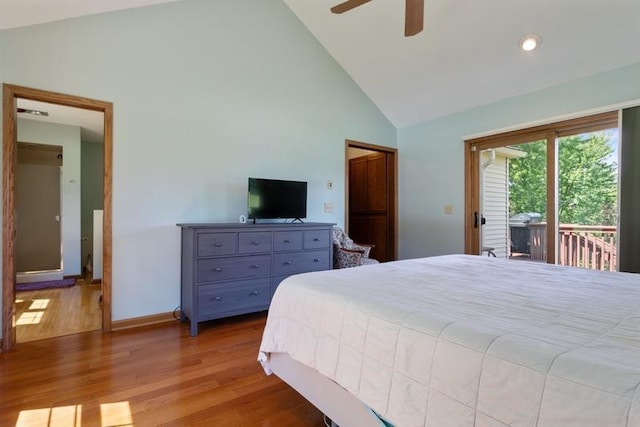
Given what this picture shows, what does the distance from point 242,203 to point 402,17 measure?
254 cm

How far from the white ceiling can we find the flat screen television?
1830 mm

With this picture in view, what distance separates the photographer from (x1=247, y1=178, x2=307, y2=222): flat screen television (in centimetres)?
337

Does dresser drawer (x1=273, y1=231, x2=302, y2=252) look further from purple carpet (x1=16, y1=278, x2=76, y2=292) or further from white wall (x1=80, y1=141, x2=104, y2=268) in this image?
white wall (x1=80, y1=141, x2=104, y2=268)

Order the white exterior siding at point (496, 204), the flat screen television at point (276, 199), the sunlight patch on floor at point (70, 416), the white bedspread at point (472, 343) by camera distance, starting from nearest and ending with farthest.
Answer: the white bedspread at point (472, 343), the sunlight patch on floor at point (70, 416), the flat screen television at point (276, 199), the white exterior siding at point (496, 204)

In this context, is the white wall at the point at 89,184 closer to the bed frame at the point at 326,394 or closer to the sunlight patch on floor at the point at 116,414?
the sunlight patch on floor at the point at 116,414

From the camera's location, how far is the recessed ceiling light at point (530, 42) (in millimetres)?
2967

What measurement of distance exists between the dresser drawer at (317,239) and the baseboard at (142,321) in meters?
1.48

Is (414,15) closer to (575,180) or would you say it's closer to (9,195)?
(575,180)

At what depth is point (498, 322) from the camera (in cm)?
101

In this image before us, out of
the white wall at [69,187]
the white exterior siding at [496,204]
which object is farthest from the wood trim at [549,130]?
the white wall at [69,187]

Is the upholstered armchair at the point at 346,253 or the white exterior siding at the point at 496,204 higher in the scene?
the white exterior siding at the point at 496,204

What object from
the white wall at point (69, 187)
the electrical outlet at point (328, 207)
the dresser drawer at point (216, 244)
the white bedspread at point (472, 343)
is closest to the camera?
→ the white bedspread at point (472, 343)

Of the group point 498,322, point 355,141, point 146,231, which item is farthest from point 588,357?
point 355,141

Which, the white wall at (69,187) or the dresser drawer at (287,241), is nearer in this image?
the dresser drawer at (287,241)
